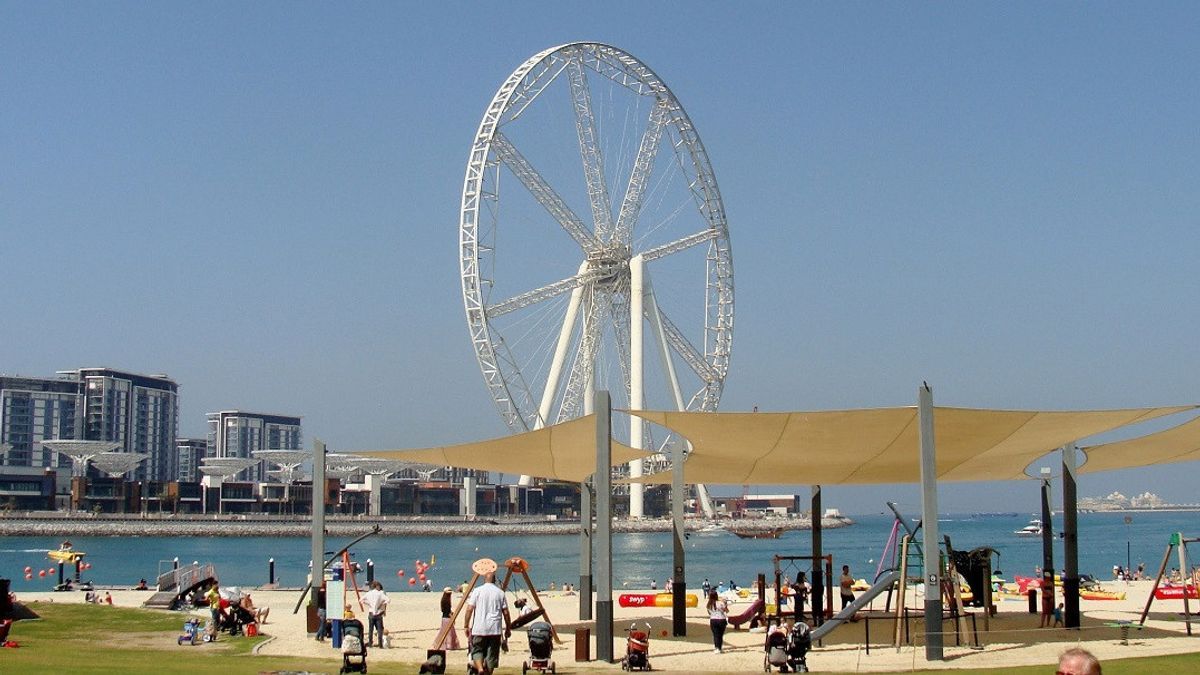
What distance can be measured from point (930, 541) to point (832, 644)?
410cm

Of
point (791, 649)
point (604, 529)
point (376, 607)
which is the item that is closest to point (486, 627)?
point (604, 529)

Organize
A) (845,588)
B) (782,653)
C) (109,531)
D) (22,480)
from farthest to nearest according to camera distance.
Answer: (22,480) < (109,531) < (845,588) < (782,653)

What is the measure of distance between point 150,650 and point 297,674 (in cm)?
815

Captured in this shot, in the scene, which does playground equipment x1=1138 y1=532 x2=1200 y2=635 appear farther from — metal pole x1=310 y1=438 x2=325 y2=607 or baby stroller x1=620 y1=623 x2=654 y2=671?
metal pole x1=310 y1=438 x2=325 y2=607

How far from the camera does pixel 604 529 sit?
19156 millimetres

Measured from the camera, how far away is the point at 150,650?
2030cm

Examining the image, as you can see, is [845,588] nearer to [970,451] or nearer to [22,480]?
[970,451]

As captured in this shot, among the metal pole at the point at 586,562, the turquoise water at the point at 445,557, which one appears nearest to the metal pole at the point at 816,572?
the metal pole at the point at 586,562

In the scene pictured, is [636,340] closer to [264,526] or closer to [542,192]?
[542,192]

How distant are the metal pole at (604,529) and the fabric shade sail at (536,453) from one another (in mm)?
765

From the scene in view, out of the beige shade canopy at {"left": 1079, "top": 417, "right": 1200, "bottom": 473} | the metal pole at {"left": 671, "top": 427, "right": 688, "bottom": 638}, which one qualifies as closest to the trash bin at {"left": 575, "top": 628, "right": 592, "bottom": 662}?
the metal pole at {"left": 671, "top": 427, "right": 688, "bottom": 638}

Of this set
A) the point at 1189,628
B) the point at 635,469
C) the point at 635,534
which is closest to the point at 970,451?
the point at 1189,628

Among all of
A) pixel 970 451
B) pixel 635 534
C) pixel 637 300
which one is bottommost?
pixel 635 534

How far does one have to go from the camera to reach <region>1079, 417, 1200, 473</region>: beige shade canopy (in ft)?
74.9
